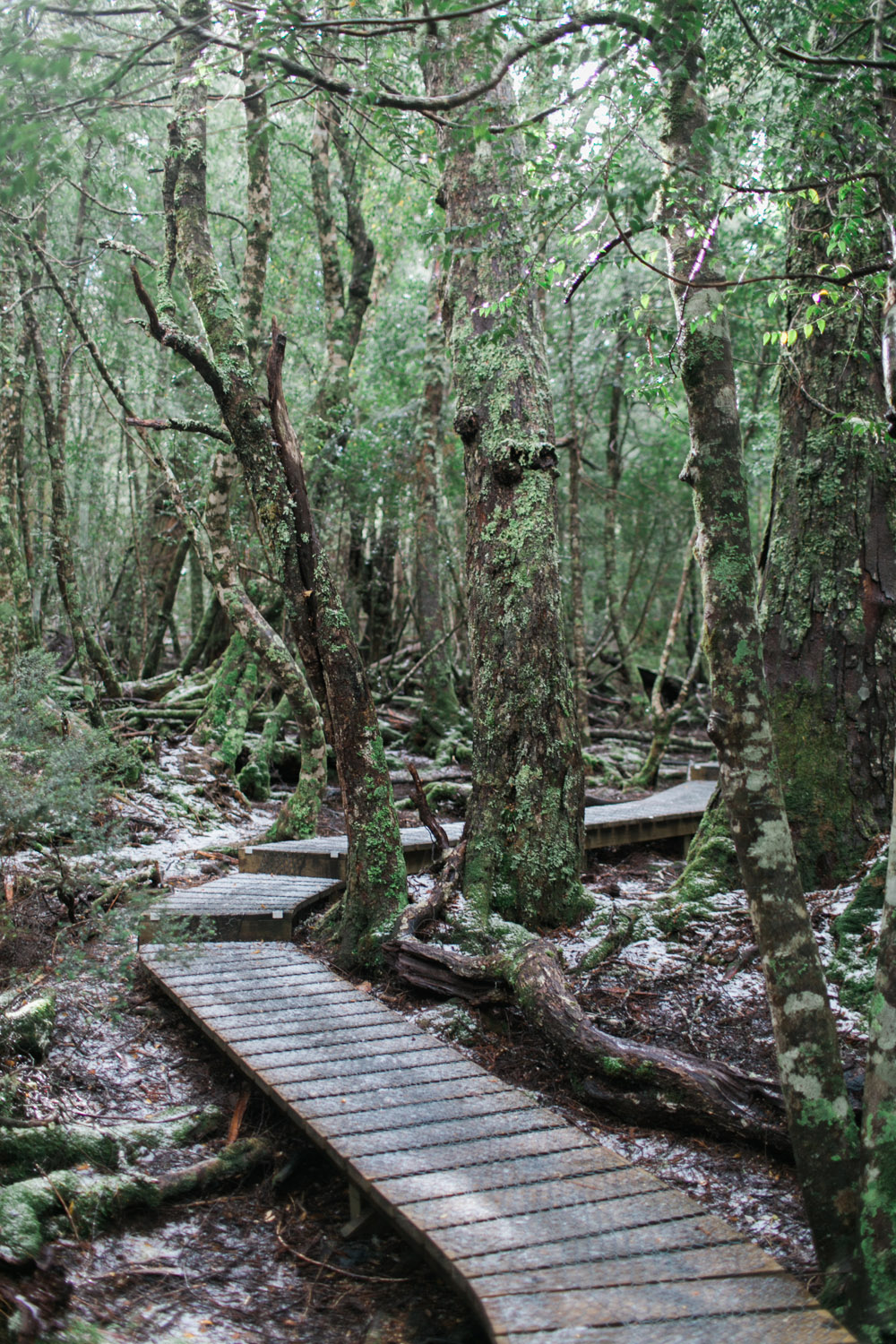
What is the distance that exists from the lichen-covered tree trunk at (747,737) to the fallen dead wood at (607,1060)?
944 millimetres

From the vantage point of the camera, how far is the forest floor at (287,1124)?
9.61 ft

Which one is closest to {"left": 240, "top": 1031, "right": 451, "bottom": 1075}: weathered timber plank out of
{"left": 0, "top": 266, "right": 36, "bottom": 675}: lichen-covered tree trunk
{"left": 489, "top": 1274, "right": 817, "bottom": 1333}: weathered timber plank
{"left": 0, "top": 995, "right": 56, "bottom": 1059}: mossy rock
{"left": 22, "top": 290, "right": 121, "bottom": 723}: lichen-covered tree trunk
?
{"left": 0, "top": 995, "right": 56, "bottom": 1059}: mossy rock

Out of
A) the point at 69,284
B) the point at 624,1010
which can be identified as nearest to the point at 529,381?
the point at 624,1010

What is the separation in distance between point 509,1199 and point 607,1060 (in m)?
1.29

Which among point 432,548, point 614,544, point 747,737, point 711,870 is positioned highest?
point 614,544

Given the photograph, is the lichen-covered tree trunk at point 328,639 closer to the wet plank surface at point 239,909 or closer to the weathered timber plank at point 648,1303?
the wet plank surface at point 239,909

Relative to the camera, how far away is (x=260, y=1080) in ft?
12.0

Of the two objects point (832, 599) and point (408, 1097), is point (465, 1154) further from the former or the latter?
point (832, 599)

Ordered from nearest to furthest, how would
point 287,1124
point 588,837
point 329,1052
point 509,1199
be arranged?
point 509,1199
point 329,1052
point 287,1124
point 588,837

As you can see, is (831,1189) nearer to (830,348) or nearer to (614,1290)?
(614,1290)

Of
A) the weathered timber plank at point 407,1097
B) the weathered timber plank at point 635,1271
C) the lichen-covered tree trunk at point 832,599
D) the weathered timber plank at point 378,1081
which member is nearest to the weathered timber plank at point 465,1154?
the weathered timber plank at point 407,1097

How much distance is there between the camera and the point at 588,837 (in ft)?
27.2

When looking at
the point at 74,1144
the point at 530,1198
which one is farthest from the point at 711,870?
the point at 74,1144

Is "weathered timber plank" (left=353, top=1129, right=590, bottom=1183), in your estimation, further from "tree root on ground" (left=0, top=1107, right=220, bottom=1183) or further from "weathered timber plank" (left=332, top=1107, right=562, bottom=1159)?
"tree root on ground" (left=0, top=1107, right=220, bottom=1183)
